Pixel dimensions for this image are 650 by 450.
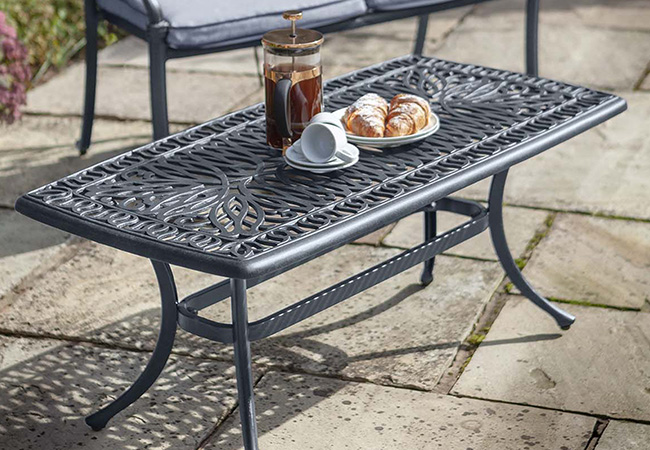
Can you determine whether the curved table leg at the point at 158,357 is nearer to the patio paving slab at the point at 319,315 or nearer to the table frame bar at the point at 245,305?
the table frame bar at the point at 245,305

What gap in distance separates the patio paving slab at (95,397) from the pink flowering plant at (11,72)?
1.33 meters

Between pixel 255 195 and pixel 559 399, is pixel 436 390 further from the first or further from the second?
pixel 255 195

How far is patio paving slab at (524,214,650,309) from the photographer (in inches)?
113

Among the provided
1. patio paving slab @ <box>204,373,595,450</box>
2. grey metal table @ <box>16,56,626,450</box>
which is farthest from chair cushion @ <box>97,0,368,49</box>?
patio paving slab @ <box>204,373,595,450</box>

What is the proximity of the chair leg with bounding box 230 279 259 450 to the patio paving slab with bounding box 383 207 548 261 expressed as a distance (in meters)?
1.20

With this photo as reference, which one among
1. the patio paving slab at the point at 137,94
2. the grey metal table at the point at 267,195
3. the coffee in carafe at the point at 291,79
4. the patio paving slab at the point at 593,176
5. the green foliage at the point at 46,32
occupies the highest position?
the coffee in carafe at the point at 291,79

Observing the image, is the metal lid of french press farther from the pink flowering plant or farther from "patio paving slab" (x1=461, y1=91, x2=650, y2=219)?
the pink flowering plant

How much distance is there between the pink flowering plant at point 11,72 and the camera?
12.4ft

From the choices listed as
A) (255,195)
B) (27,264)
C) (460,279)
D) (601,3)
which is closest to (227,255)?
(255,195)

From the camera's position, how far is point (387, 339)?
8.80 ft

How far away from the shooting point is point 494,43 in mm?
4910

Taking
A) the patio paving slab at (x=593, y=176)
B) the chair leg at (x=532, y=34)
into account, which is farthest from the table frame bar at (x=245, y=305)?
the chair leg at (x=532, y=34)

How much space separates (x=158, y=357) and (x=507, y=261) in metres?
0.95

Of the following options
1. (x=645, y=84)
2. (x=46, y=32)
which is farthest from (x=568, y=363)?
(x=46, y=32)
